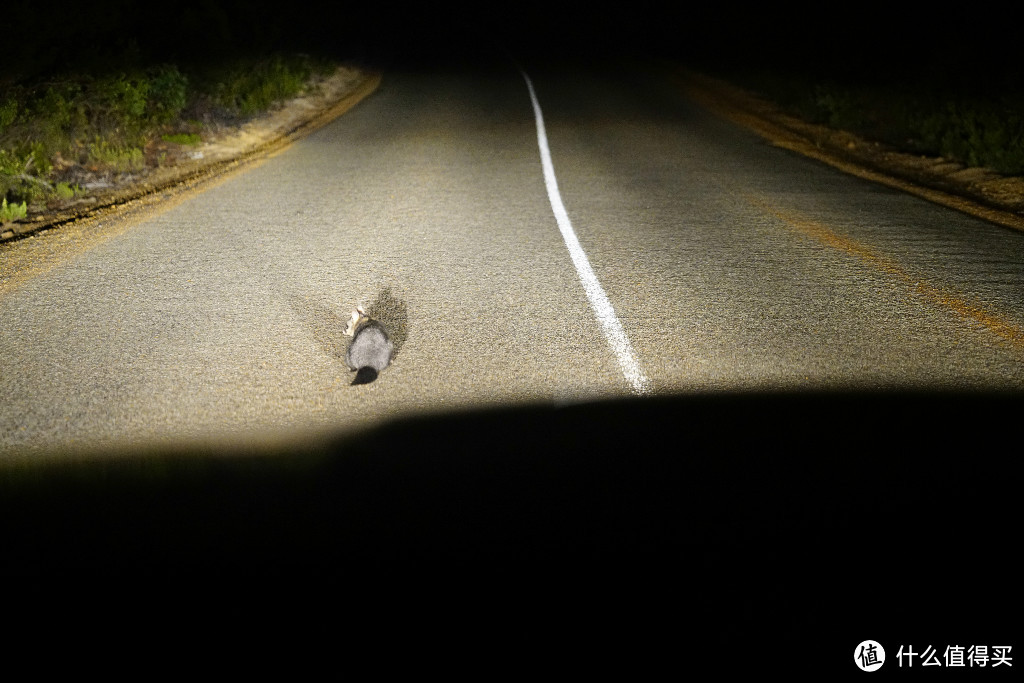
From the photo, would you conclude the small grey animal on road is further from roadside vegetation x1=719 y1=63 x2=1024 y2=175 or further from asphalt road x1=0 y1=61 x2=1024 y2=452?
roadside vegetation x1=719 y1=63 x2=1024 y2=175

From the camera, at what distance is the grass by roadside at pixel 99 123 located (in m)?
9.29

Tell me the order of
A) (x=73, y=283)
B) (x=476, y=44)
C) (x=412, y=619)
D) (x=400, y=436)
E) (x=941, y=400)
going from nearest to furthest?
(x=412, y=619), (x=400, y=436), (x=941, y=400), (x=73, y=283), (x=476, y=44)

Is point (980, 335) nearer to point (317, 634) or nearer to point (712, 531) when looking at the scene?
point (712, 531)

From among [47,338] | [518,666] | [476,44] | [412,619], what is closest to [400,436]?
[412,619]

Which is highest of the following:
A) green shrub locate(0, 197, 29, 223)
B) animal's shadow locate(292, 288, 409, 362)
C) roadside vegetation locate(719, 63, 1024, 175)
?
roadside vegetation locate(719, 63, 1024, 175)

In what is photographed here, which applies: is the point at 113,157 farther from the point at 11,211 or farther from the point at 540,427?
the point at 540,427

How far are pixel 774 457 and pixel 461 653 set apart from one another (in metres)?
2.01

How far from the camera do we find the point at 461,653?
8.75 feet

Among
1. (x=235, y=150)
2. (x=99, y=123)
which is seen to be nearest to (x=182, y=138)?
(x=235, y=150)

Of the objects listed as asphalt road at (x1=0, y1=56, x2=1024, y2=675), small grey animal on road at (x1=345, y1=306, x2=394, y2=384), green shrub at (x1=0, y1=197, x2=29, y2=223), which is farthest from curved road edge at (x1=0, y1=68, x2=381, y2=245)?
small grey animal on road at (x1=345, y1=306, x2=394, y2=384)

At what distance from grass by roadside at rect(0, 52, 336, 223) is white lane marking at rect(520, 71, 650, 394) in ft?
20.0

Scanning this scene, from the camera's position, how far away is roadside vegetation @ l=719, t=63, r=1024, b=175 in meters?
11.1

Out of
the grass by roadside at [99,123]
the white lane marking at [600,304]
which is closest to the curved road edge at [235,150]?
the grass by roadside at [99,123]

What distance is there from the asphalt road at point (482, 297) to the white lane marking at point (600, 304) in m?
0.06
